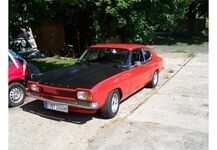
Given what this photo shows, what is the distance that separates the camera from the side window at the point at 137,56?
25.1 feet

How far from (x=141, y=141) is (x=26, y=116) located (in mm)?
2654

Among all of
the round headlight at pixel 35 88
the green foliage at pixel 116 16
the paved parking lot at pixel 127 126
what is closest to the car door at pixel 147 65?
the paved parking lot at pixel 127 126

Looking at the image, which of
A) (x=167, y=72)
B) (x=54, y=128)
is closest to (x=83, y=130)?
(x=54, y=128)

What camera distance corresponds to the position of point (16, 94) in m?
7.16

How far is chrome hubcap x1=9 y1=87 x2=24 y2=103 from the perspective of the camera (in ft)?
23.1

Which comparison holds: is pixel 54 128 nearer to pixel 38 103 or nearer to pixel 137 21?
pixel 38 103

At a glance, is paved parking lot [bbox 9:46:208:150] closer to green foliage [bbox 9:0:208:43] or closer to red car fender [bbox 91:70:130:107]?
red car fender [bbox 91:70:130:107]

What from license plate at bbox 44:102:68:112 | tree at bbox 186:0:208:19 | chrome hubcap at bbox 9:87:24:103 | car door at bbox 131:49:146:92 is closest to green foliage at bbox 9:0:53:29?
chrome hubcap at bbox 9:87:24:103

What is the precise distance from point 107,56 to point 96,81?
1.59m

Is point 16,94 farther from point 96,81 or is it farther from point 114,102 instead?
point 114,102

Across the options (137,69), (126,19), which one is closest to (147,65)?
(137,69)

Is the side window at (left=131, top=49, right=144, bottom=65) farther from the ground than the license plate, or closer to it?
farther from the ground

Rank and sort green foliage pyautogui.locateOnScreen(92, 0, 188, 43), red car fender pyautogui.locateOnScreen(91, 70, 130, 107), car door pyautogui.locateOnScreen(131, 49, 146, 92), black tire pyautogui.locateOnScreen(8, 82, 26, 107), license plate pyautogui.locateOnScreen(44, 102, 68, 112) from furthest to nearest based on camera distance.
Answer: green foliage pyautogui.locateOnScreen(92, 0, 188, 43) → car door pyautogui.locateOnScreen(131, 49, 146, 92) → black tire pyautogui.locateOnScreen(8, 82, 26, 107) → license plate pyautogui.locateOnScreen(44, 102, 68, 112) → red car fender pyautogui.locateOnScreen(91, 70, 130, 107)

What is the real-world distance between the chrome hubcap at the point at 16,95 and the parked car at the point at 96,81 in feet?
1.85
